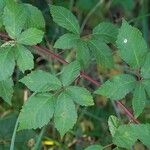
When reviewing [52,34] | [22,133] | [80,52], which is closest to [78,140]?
[22,133]

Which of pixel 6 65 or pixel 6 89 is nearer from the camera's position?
pixel 6 65

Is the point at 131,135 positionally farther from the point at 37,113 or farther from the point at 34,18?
the point at 34,18

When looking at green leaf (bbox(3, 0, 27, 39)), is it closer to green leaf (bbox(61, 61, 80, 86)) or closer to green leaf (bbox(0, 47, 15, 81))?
green leaf (bbox(0, 47, 15, 81))

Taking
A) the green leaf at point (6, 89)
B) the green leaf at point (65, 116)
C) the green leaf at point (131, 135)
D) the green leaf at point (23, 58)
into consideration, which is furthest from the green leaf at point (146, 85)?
the green leaf at point (6, 89)

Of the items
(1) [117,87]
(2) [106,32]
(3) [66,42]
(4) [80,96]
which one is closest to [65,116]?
(4) [80,96]

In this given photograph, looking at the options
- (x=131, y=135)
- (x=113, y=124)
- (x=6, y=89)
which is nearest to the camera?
(x=131, y=135)

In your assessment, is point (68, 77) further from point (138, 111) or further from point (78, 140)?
point (78, 140)
